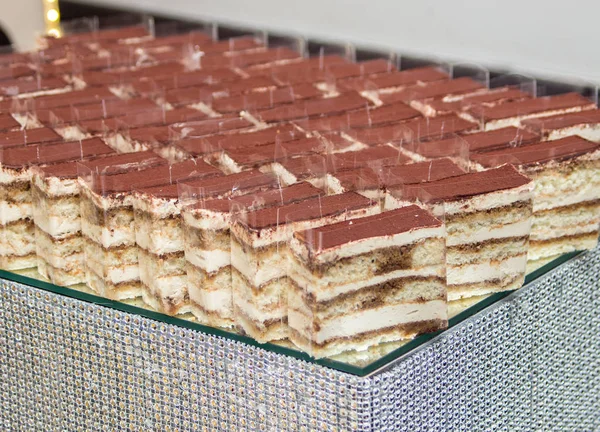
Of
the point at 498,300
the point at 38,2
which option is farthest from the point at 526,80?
the point at 38,2

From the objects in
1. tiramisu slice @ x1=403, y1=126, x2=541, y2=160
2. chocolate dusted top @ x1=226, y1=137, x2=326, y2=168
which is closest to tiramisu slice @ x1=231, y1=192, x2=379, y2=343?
chocolate dusted top @ x1=226, y1=137, x2=326, y2=168

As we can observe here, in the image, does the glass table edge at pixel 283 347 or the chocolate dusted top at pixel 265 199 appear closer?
the glass table edge at pixel 283 347

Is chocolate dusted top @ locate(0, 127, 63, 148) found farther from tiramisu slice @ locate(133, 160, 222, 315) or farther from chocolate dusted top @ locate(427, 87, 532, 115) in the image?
chocolate dusted top @ locate(427, 87, 532, 115)

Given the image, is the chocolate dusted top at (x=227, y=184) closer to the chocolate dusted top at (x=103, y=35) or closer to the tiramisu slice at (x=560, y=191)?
the tiramisu slice at (x=560, y=191)

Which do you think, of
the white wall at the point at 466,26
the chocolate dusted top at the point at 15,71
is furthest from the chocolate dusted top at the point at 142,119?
the white wall at the point at 466,26

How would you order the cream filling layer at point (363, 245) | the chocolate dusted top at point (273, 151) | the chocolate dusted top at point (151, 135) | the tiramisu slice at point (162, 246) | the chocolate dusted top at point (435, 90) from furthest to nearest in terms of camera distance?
the chocolate dusted top at point (435, 90) < the chocolate dusted top at point (151, 135) < the chocolate dusted top at point (273, 151) < the tiramisu slice at point (162, 246) < the cream filling layer at point (363, 245)
